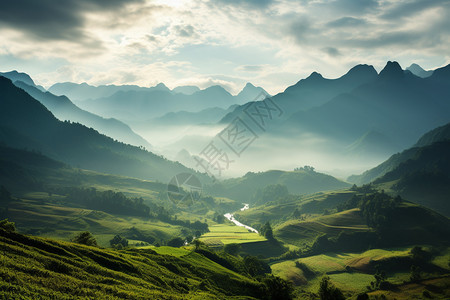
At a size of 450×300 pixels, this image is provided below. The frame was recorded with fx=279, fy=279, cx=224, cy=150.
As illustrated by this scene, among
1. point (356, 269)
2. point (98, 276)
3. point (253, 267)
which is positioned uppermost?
point (98, 276)

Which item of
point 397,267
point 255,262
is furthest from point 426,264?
point 255,262

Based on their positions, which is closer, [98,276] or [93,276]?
[93,276]

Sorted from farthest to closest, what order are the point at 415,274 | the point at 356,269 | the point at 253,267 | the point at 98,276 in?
the point at 356,269 < the point at 415,274 < the point at 253,267 < the point at 98,276

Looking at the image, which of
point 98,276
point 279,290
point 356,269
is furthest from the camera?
point 356,269

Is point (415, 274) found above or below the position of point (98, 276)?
below

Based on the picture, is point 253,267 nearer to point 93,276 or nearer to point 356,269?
point 356,269

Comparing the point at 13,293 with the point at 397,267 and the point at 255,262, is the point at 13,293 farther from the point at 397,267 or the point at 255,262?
the point at 397,267

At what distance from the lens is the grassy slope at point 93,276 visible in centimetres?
4606

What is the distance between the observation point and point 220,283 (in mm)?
87375

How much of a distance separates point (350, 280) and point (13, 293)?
149 m

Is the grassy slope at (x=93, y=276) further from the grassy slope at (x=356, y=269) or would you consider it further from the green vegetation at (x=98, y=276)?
the grassy slope at (x=356, y=269)

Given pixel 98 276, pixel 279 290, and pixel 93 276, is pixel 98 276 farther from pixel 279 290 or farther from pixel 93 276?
pixel 279 290

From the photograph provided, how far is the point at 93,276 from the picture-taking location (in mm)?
57312

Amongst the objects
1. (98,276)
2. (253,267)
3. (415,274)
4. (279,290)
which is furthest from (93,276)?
(415,274)
